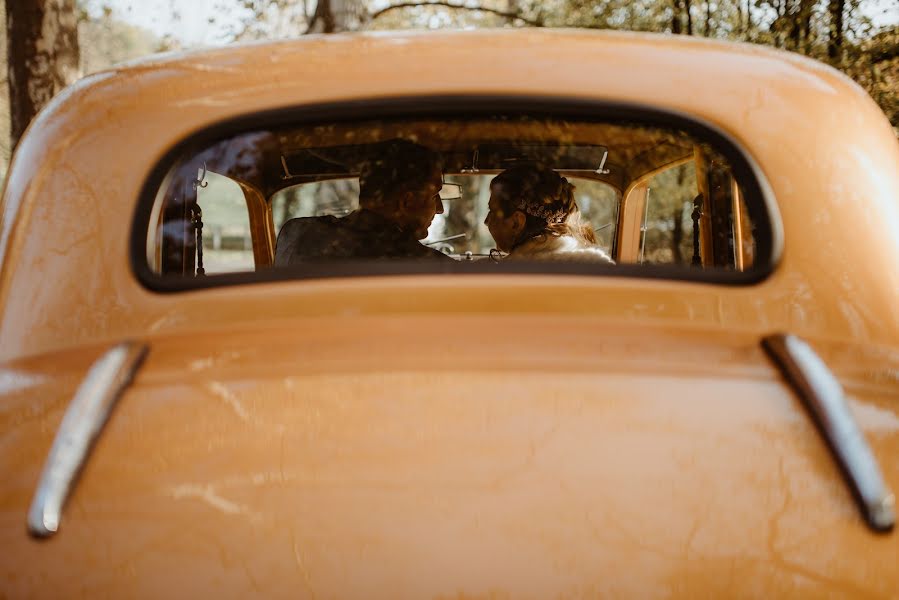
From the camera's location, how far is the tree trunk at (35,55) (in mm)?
10859

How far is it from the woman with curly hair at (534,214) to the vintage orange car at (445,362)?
1073 mm

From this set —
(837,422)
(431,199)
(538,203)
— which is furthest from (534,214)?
(837,422)

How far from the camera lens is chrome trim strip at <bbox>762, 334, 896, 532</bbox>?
1.62 m

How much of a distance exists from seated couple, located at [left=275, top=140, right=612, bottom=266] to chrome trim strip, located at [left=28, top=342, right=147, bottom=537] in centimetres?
105

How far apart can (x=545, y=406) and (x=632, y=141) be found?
225 centimetres

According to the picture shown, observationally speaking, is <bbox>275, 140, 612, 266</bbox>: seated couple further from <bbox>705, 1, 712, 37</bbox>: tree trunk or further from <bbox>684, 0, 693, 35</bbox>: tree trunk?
<bbox>705, 1, 712, 37</bbox>: tree trunk

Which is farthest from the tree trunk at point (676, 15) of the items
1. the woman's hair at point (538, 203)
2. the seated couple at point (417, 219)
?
the woman's hair at point (538, 203)

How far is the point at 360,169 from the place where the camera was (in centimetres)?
309

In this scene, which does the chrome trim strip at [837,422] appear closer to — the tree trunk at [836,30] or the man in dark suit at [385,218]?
the man in dark suit at [385,218]

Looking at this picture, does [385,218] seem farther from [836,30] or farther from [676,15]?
[676,15]

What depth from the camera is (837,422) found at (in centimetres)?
170

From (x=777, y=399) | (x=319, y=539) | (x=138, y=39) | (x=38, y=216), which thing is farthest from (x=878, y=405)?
(x=138, y=39)

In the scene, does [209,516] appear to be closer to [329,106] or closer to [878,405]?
[329,106]

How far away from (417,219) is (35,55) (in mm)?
8969
